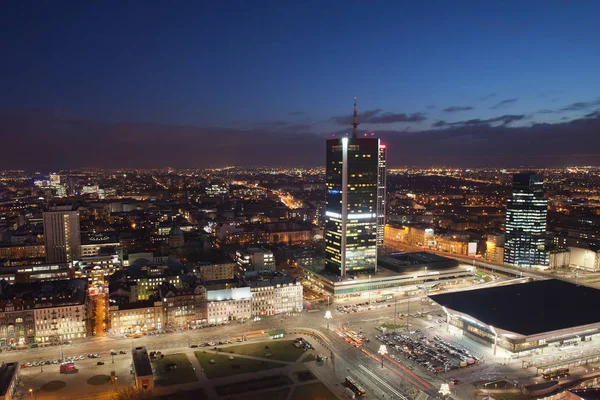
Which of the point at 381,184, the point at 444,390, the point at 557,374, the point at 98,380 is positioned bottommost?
the point at 98,380

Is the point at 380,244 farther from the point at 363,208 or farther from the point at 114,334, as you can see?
the point at 114,334

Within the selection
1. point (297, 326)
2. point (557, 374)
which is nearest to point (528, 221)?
point (557, 374)

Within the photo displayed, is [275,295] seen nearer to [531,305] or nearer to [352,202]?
[352,202]

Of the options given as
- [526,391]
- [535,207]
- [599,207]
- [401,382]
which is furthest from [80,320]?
[599,207]

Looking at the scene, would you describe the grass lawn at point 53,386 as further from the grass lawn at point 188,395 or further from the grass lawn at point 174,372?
the grass lawn at point 188,395

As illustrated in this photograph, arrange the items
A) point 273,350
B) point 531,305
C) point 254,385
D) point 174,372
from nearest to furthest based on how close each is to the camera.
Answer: point 254,385, point 174,372, point 273,350, point 531,305

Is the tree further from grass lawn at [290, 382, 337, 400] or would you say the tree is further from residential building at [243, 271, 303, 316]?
residential building at [243, 271, 303, 316]

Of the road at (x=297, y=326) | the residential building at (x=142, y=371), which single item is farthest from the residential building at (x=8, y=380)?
the residential building at (x=142, y=371)
